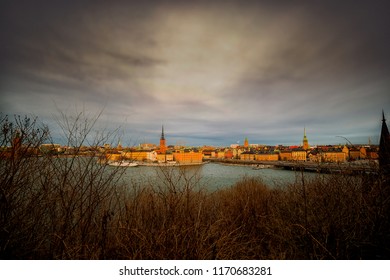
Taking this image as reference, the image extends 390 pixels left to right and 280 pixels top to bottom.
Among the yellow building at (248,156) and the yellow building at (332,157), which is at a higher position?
the yellow building at (332,157)

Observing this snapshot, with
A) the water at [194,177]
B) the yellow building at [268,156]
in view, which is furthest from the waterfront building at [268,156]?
the water at [194,177]

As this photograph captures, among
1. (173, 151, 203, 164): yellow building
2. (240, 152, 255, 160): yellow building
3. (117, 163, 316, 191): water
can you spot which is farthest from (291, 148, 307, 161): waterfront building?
(240, 152, 255, 160): yellow building

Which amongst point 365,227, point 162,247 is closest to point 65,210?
point 162,247

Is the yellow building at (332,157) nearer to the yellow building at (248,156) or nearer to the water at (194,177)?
the water at (194,177)

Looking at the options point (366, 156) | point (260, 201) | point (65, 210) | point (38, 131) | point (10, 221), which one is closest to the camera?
point (10, 221)

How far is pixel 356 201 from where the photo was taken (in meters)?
2.21

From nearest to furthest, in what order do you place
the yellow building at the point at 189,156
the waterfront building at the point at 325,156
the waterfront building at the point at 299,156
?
A: the waterfront building at the point at 325,156 < the waterfront building at the point at 299,156 < the yellow building at the point at 189,156

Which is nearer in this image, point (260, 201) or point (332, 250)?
point (332, 250)

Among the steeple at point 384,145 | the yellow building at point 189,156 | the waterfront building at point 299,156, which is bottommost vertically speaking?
the yellow building at point 189,156

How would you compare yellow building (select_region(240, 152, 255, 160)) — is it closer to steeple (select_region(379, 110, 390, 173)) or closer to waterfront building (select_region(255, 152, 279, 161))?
waterfront building (select_region(255, 152, 279, 161))

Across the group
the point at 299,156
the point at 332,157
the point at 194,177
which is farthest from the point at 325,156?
the point at 194,177

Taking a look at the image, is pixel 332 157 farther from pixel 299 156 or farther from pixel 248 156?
pixel 248 156
